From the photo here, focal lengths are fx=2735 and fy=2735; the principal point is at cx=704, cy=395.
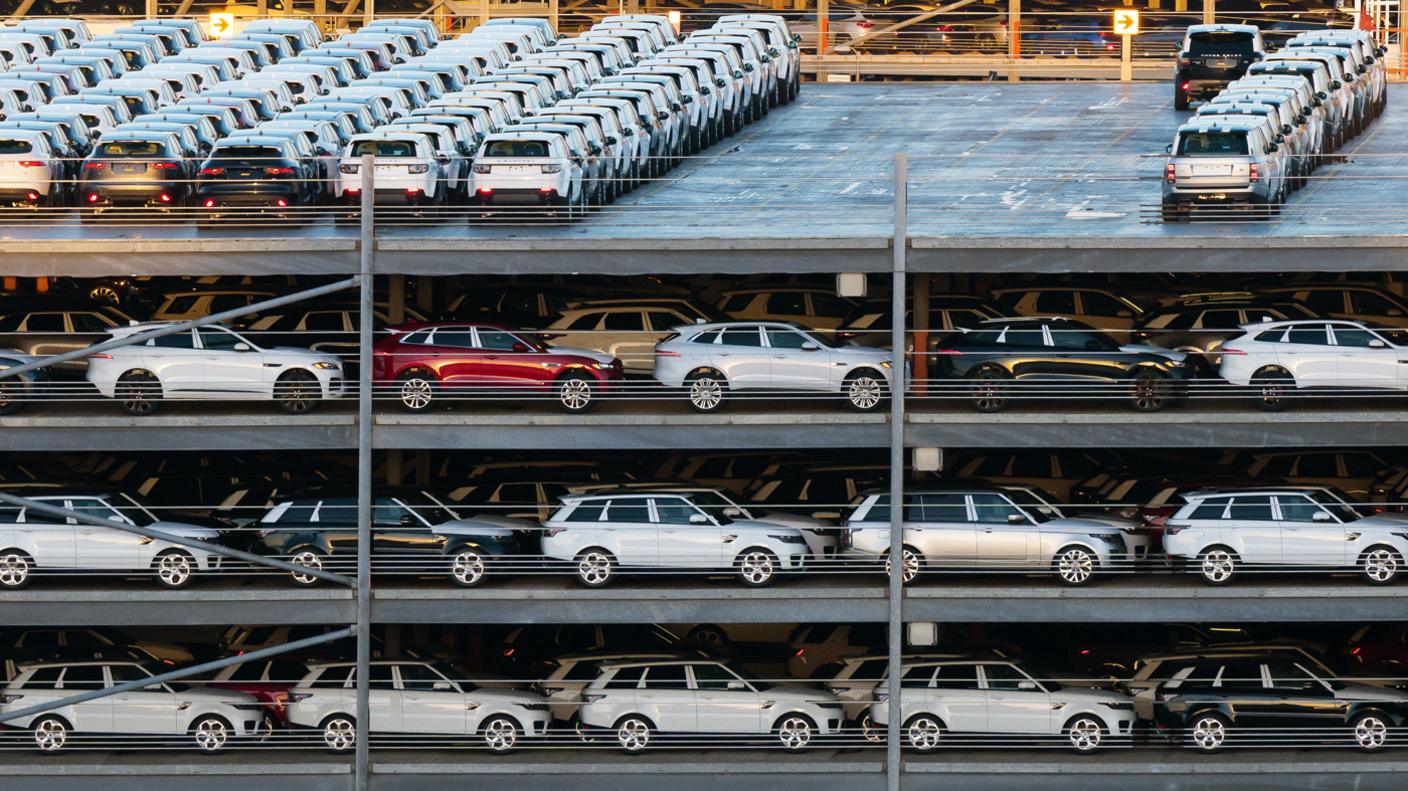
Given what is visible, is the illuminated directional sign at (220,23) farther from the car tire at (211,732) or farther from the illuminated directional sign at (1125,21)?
the car tire at (211,732)

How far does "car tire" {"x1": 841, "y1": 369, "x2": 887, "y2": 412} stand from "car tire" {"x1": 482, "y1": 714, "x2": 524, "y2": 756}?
6232 mm

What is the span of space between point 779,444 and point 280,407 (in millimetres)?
6940

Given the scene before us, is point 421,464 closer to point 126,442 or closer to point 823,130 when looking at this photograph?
point 126,442

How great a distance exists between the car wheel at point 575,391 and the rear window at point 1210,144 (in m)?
10.6

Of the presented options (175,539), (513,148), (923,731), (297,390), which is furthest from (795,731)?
(513,148)

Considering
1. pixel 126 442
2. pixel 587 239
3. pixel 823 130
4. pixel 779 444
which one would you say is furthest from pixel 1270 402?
pixel 823 130

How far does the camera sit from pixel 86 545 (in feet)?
118

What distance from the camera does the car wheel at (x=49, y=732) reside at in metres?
35.6

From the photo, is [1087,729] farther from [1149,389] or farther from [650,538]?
[650,538]

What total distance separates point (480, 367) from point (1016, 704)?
27.7 ft

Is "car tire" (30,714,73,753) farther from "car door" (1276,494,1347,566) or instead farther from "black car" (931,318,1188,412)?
"car door" (1276,494,1347,566)

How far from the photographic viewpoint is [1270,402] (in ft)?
121

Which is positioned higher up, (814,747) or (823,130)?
(823,130)

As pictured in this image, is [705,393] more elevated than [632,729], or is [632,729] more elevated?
[705,393]
